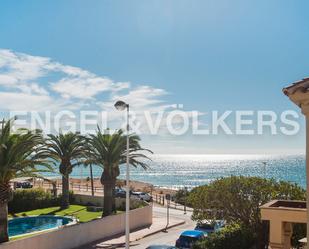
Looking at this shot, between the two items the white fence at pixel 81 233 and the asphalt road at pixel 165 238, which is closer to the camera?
the white fence at pixel 81 233

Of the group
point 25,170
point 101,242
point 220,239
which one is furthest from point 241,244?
point 25,170

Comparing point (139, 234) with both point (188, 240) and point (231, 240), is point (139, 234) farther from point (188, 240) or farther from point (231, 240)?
point (231, 240)

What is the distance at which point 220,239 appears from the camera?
18.5 m

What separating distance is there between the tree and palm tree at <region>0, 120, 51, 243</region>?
9223mm

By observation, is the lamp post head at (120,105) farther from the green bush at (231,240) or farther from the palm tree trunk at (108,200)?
the palm tree trunk at (108,200)

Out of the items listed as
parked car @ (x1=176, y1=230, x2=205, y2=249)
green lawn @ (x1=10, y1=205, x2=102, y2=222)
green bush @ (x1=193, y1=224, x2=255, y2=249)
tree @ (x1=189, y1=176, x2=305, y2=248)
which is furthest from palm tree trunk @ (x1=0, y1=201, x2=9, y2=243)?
green bush @ (x1=193, y1=224, x2=255, y2=249)

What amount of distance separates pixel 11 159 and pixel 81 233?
575 centimetres

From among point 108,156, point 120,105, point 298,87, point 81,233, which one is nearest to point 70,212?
point 108,156

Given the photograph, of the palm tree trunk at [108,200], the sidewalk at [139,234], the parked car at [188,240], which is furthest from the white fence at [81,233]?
the parked car at [188,240]

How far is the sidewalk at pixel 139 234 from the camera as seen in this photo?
23477 millimetres

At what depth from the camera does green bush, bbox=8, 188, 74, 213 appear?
33.9m

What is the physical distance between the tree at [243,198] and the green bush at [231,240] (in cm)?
47

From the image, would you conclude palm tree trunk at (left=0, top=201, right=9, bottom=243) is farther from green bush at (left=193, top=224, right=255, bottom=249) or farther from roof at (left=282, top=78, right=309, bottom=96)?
roof at (left=282, top=78, right=309, bottom=96)

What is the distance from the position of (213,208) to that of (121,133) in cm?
1162
